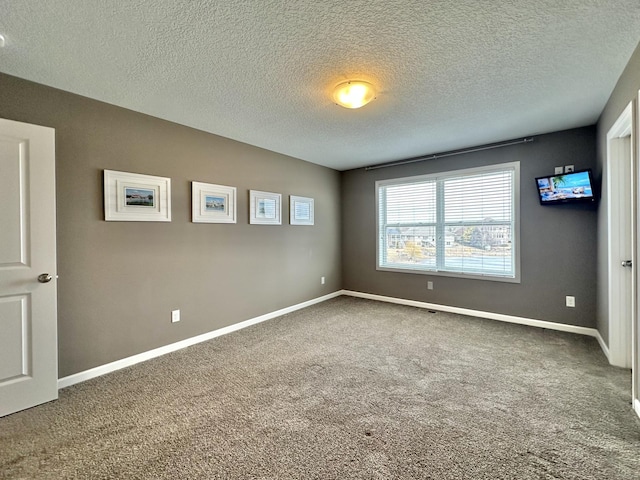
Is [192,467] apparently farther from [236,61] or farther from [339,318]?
[339,318]

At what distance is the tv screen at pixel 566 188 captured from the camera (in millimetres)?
3229

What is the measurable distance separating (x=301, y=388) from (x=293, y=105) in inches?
102

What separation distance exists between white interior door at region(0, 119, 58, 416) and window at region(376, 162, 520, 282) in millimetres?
4438

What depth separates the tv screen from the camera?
127 inches

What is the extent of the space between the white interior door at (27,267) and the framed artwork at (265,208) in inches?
83.5

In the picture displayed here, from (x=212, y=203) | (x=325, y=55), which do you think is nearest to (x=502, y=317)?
(x=325, y=55)

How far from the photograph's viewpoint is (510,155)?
3.96 metres

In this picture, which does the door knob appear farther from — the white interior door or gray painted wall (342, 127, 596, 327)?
gray painted wall (342, 127, 596, 327)

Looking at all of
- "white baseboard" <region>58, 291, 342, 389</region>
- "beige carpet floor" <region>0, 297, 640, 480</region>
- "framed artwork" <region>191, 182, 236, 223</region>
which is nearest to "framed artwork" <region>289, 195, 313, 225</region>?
"framed artwork" <region>191, 182, 236, 223</region>

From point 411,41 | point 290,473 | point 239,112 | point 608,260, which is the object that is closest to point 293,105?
point 239,112

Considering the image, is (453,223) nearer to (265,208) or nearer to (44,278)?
(265,208)

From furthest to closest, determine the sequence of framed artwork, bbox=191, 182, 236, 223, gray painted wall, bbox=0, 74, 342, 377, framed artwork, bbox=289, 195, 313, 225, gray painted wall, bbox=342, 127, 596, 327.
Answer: framed artwork, bbox=289, 195, 313, 225
gray painted wall, bbox=342, 127, 596, 327
framed artwork, bbox=191, 182, 236, 223
gray painted wall, bbox=0, 74, 342, 377

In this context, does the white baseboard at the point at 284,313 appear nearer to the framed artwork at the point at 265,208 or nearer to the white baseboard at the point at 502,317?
the white baseboard at the point at 502,317

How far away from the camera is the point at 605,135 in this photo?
2.85 m
